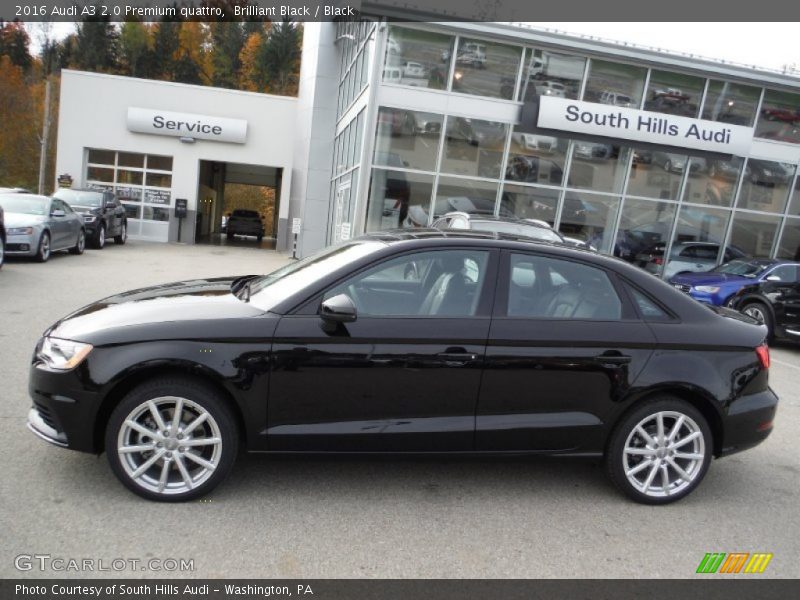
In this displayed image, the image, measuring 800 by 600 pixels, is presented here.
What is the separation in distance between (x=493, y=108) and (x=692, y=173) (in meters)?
6.02

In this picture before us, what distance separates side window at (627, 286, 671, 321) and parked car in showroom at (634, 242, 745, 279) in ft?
46.8

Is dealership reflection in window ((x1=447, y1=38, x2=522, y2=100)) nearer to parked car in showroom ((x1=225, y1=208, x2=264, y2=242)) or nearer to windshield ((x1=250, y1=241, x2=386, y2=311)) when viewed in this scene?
windshield ((x1=250, y1=241, x2=386, y2=311))

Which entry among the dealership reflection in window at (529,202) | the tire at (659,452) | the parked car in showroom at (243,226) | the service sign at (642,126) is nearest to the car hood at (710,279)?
the dealership reflection in window at (529,202)

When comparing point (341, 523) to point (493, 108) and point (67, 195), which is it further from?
point (67, 195)

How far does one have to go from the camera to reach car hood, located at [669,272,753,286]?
1194 cm

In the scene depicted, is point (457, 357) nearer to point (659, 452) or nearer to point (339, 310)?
point (339, 310)

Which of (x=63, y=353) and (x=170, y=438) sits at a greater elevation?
(x=63, y=353)

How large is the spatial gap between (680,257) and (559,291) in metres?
15.3

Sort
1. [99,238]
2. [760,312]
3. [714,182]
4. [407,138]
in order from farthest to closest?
[99,238], [714,182], [407,138], [760,312]

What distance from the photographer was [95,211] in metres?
17.6

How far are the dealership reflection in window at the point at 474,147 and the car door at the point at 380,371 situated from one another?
41.1ft

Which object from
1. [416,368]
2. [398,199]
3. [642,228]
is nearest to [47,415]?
[416,368]
